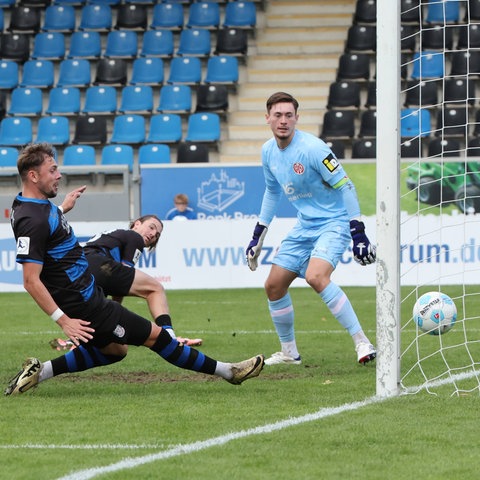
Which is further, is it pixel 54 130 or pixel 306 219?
pixel 54 130

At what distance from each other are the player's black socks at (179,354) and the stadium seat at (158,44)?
17.1 metres

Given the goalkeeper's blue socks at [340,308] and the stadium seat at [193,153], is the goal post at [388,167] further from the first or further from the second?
the stadium seat at [193,153]

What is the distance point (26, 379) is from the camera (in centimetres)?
740

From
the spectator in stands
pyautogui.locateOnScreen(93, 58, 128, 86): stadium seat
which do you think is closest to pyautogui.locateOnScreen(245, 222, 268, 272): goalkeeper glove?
the spectator in stands

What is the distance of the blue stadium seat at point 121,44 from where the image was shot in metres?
24.0

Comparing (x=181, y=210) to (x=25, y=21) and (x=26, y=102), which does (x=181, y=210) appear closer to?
(x=26, y=102)

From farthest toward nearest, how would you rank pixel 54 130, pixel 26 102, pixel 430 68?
pixel 26 102 < pixel 54 130 < pixel 430 68

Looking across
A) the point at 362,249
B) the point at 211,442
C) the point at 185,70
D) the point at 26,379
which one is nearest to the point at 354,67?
the point at 185,70

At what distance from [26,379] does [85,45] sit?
693 inches

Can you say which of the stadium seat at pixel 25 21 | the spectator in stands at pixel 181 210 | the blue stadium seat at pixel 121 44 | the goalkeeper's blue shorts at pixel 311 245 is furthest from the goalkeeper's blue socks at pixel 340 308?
the stadium seat at pixel 25 21

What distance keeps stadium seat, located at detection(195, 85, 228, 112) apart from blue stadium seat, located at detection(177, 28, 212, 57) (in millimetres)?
1333

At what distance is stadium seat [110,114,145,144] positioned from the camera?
869 inches

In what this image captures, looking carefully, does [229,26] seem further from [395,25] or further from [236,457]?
[236,457]

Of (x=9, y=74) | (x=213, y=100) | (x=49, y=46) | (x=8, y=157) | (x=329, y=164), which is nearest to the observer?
(x=329, y=164)
